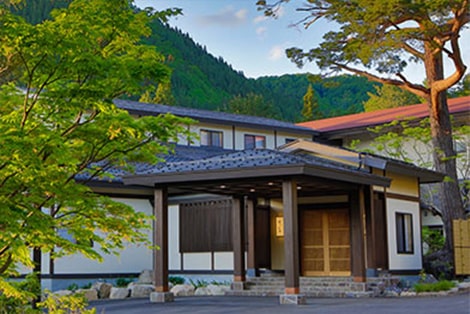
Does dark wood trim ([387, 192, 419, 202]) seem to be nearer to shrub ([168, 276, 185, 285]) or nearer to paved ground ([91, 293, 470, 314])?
paved ground ([91, 293, 470, 314])

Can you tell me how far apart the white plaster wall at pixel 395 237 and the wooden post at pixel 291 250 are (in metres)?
6.51

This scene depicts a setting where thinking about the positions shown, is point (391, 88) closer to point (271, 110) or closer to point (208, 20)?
point (271, 110)

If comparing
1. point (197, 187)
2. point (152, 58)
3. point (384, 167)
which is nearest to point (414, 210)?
point (384, 167)

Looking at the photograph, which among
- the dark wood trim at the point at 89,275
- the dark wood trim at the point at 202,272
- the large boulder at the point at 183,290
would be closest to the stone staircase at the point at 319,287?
the large boulder at the point at 183,290

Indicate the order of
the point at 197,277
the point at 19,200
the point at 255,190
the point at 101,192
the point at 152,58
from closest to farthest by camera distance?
the point at 19,200 → the point at 152,58 → the point at 255,190 → the point at 101,192 → the point at 197,277

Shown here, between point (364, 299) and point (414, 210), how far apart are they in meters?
7.18

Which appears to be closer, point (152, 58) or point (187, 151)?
point (152, 58)

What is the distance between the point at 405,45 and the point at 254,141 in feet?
40.4

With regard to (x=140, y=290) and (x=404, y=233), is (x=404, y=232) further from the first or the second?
(x=140, y=290)

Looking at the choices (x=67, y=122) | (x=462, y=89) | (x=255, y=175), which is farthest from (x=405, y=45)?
(x=462, y=89)

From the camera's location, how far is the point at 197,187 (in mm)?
18875

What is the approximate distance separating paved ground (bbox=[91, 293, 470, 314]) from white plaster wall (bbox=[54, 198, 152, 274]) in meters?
2.78

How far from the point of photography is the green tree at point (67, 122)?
892cm

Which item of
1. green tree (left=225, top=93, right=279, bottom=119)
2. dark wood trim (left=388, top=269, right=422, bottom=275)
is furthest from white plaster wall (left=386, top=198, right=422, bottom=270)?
green tree (left=225, top=93, right=279, bottom=119)
